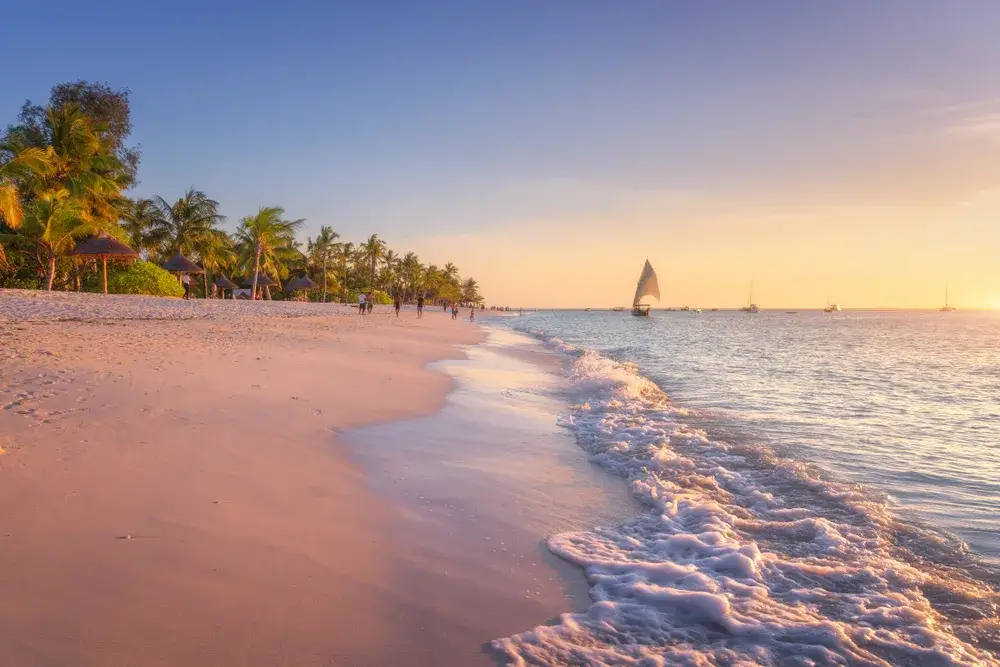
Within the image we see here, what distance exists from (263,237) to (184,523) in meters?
51.9

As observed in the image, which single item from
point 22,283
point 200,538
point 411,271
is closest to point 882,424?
point 200,538

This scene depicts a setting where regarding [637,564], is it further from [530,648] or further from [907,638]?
[907,638]

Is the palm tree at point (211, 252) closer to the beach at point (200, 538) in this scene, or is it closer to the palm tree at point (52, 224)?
the palm tree at point (52, 224)

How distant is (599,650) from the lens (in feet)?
10.3

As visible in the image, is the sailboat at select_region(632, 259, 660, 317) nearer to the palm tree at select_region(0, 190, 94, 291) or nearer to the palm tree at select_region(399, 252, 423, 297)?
the palm tree at select_region(399, 252, 423, 297)

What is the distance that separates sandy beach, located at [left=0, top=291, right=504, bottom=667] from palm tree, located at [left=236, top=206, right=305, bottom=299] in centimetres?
4443

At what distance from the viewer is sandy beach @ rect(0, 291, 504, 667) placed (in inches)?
111

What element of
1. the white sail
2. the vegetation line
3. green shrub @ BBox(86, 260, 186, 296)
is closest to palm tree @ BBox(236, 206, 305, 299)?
the vegetation line

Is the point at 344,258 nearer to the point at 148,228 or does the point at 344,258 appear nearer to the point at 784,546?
the point at 148,228

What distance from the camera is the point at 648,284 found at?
114750mm

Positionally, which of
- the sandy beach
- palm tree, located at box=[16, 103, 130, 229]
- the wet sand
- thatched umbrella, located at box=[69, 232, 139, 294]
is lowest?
the wet sand

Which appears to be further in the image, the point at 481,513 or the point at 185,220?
→ the point at 185,220

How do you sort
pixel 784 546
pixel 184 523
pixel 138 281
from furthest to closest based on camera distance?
1. pixel 138 281
2. pixel 784 546
3. pixel 184 523

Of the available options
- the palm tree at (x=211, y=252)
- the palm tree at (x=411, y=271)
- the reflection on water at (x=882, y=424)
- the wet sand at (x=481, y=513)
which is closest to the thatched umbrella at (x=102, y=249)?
the palm tree at (x=211, y=252)
